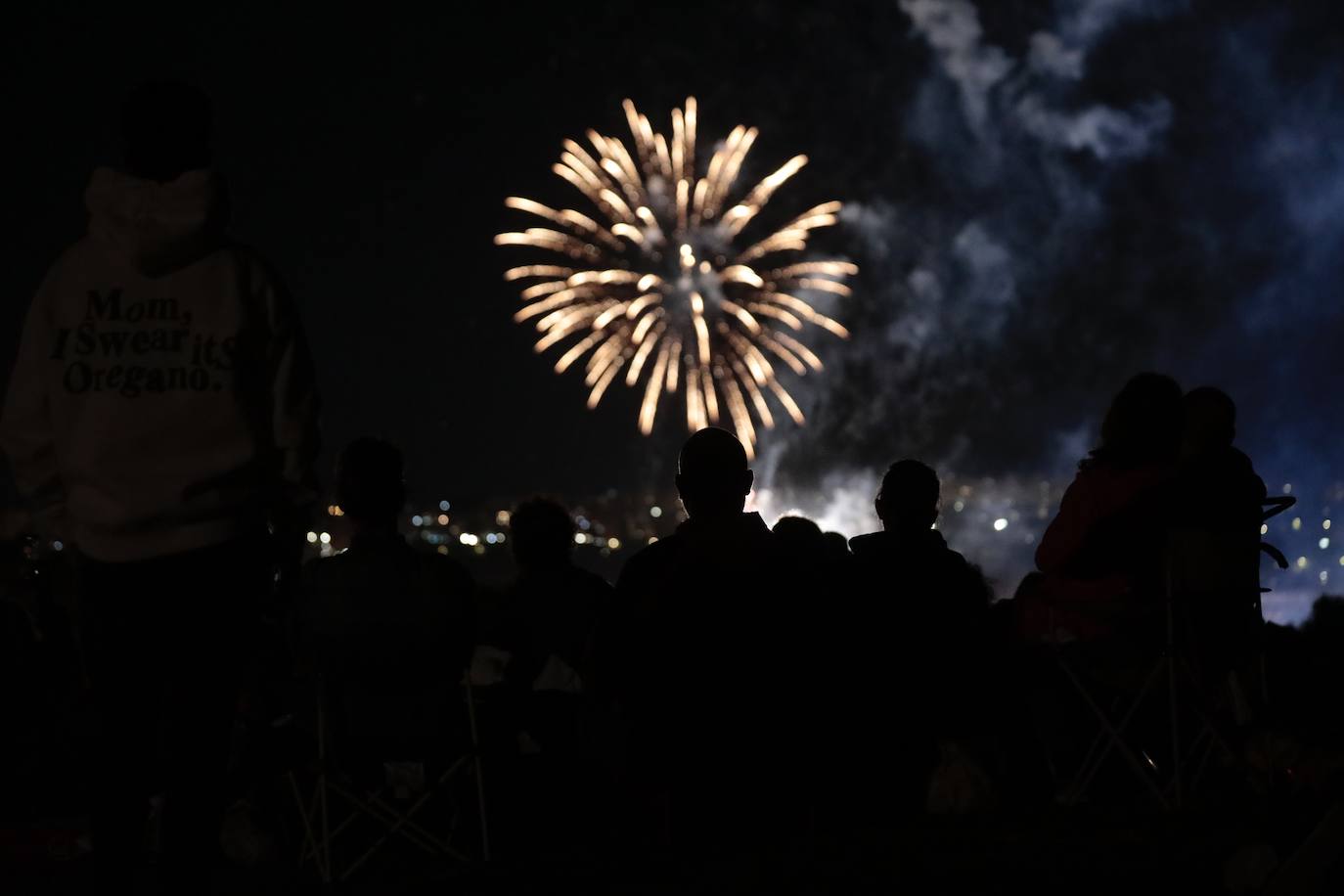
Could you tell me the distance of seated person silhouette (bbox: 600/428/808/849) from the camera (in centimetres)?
441

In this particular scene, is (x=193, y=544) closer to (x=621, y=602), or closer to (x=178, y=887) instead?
(x=178, y=887)

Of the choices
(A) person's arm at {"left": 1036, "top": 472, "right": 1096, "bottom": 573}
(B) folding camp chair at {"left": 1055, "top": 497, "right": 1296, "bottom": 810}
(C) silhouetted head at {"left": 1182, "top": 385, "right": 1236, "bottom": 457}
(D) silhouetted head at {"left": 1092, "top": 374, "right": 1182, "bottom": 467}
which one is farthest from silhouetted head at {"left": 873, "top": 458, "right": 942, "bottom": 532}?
(C) silhouetted head at {"left": 1182, "top": 385, "right": 1236, "bottom": 457}

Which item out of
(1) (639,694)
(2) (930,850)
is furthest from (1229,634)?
(1) (639,694)

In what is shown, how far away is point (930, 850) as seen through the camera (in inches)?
214

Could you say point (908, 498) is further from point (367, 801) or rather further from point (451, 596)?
point (367, 801)

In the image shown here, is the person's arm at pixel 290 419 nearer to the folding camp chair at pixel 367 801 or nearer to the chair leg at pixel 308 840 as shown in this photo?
the folding camp chair at pixel 367 801

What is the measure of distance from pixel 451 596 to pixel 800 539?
4.42 ft

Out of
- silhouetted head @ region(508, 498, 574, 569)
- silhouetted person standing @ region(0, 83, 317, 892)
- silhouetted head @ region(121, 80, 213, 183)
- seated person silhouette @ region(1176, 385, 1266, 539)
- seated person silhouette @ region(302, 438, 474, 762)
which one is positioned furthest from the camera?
silhouetted head @ region(508, 498, 574, 569)

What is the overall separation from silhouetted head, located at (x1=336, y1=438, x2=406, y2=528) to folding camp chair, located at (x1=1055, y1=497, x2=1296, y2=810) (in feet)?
8.96

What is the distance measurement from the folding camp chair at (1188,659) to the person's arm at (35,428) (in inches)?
158

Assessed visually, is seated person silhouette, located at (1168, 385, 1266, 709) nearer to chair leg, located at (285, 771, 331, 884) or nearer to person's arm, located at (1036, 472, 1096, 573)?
person's arm, located at (1036, 472, 1096, 573)

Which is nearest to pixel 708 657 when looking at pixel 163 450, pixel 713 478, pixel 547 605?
pixel 713 478

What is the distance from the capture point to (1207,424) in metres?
6.61

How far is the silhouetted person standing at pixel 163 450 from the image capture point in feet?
12.5
